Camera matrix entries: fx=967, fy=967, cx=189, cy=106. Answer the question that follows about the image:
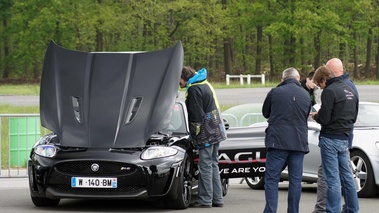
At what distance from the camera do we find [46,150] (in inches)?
452

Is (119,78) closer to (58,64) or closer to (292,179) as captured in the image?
(58,64)

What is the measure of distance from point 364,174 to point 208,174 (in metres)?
2.50

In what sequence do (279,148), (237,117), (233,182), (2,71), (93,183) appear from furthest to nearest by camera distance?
(2,71) < (237,117) < (233,182) < (93,183) < (279,148)

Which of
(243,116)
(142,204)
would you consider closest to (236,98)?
(243,116)

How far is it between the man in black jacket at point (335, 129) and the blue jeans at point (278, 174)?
295mm

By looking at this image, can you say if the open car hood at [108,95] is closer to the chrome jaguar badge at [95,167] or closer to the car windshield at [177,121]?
the chrome jaguar badge at [95,167]

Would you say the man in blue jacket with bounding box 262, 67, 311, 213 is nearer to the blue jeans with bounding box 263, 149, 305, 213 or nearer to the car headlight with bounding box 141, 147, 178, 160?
the blue jeans with bounding box 263, 149, 305, 213

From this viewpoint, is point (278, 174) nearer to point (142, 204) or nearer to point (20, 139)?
point (142, 204)

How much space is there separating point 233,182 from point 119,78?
4.72 m

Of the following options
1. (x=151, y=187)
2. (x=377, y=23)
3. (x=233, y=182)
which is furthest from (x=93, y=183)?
(x=377, y=23)

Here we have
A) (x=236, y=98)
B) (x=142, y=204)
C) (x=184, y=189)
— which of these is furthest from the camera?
(x=236, y=98)

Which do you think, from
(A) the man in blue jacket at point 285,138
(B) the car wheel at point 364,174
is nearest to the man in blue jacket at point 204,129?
(A) the man in blue jacket at point 285,138

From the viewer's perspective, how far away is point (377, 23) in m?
76.4

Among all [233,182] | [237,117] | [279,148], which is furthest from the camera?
[237,117]
